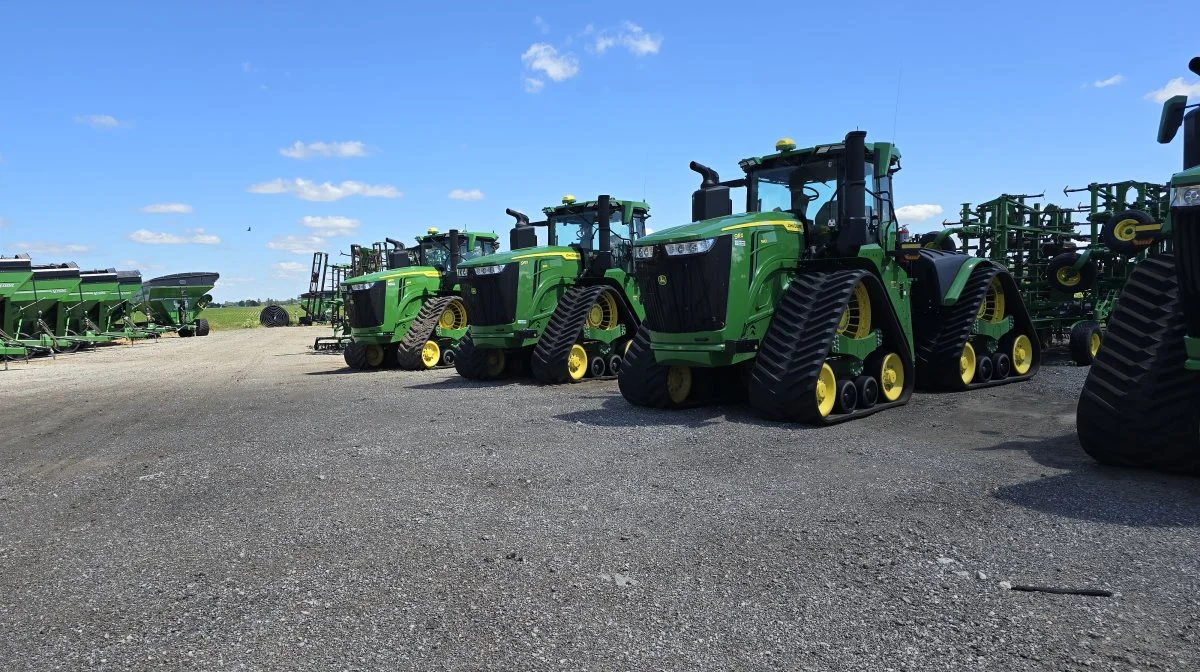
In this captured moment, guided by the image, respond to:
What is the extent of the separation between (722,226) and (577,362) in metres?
4.97

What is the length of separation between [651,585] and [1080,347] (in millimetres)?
12299

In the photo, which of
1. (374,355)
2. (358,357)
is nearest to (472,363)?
(374,355)

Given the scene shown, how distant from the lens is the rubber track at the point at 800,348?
7.76 m

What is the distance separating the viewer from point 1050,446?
6637mm

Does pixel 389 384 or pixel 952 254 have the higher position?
pixel 952 254

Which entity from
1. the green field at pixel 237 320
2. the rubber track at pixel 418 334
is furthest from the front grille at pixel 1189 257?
the green field at pixel 237 320

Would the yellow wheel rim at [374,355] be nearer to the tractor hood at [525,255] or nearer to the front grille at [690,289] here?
the tractor hood at [525,255]

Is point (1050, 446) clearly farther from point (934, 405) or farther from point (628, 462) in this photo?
point (628, 462)

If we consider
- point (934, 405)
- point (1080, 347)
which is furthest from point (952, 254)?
point (1080, 347)

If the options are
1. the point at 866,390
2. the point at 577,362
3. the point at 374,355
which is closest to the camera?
the point at 866,390

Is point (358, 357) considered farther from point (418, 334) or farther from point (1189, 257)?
point (1189, 257)

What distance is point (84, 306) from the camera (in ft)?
90.3

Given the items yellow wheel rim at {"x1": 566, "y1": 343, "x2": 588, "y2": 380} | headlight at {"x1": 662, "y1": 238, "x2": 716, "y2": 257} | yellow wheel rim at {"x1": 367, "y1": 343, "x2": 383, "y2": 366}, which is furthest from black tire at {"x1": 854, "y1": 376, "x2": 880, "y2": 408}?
yellow wheel rim at {"x1": 367, "y1": 343, "x2": 383, "y2": 366}

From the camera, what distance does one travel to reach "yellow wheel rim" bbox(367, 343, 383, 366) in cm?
1709
